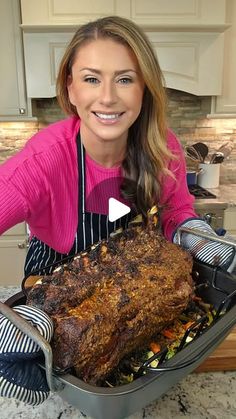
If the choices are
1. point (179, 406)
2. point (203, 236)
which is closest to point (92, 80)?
point (203, 236)

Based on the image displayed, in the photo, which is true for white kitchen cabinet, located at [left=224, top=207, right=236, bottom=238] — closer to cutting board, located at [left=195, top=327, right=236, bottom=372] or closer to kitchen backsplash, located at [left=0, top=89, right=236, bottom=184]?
kitchen backsplash, located at [left=0, top=89, right=236, bottom=184]

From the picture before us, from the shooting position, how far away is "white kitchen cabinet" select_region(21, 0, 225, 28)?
2.07 metres

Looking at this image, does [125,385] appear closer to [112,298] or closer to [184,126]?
[112,298]

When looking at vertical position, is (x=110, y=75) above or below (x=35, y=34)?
below

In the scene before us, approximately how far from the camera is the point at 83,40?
0.89m

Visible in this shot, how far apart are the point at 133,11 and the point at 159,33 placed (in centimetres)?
19

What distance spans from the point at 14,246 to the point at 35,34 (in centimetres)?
125

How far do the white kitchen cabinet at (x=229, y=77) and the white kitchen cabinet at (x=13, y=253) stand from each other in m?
1.42

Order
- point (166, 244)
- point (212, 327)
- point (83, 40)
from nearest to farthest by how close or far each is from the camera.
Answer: point (212, 327), point (166, 244), point (83, 40)

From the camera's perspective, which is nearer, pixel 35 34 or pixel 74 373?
pixel 74 373

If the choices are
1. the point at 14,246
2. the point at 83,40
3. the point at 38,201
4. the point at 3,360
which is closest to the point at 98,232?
the point at 38,201

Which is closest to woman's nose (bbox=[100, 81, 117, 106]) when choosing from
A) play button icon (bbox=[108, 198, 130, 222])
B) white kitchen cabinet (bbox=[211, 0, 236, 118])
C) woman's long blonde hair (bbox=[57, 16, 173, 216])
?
woman's long blonde hair (bbox=[57, 16, 173, 216])

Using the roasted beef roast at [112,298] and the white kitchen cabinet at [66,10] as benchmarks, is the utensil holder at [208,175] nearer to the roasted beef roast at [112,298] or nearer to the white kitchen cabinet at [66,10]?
the white kitchen cabinet at [66,10]

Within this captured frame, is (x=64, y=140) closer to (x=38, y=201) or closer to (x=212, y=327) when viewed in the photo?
(x=38, y=201)
